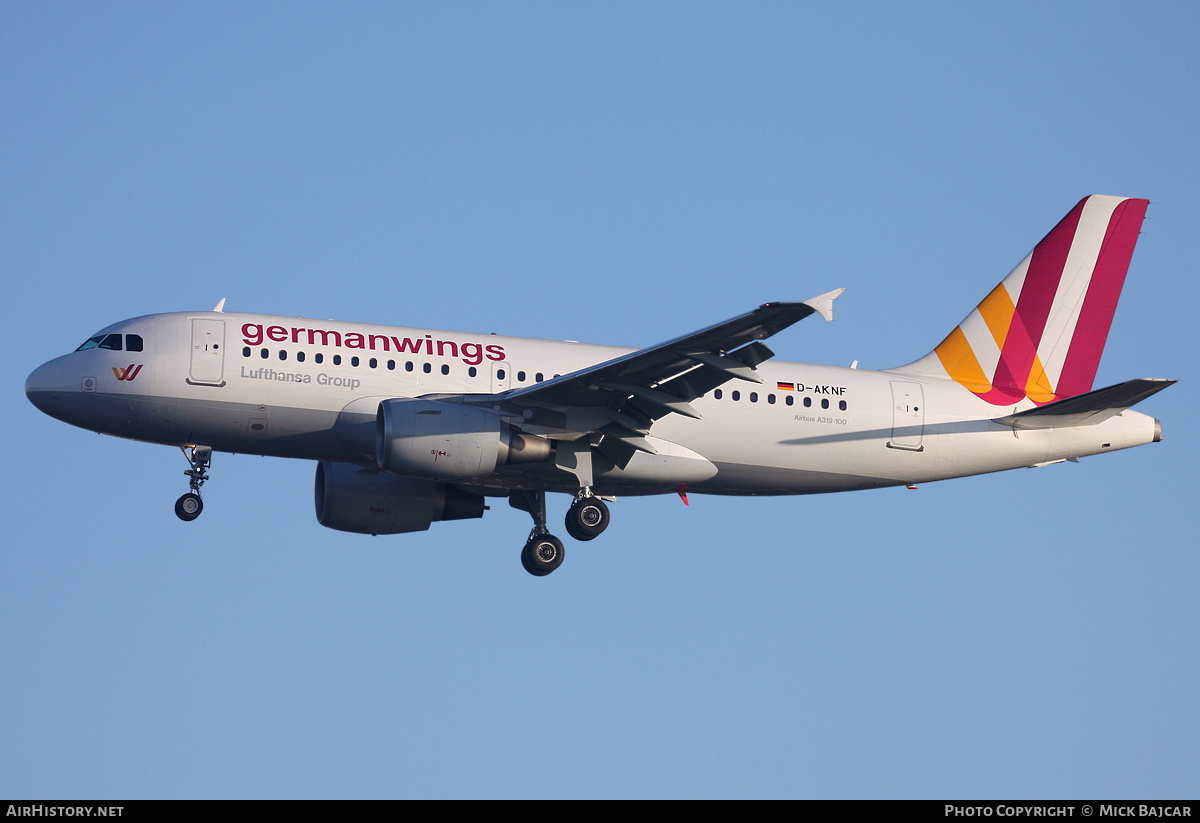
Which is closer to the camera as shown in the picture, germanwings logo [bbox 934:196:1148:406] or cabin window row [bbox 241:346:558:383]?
cabin window row [bbox 241:346:558:383]

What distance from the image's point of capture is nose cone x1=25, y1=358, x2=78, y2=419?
1273 inches

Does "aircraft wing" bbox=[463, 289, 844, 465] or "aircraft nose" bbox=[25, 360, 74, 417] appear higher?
"aircraft nose" bbox=[25, 360, 74, 417]

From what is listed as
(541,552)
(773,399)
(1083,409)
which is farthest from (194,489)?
(1083,409)

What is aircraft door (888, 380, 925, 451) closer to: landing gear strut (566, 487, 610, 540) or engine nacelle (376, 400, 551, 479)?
landing gear strut (566, 487, 610, 540)

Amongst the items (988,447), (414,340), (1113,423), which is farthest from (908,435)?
(414,340)

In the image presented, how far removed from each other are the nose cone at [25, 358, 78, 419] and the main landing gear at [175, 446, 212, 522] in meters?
2.87

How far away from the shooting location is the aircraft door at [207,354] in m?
32.2

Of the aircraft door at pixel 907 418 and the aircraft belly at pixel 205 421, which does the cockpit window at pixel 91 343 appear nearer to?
the aircraft belly at pixel 205 421

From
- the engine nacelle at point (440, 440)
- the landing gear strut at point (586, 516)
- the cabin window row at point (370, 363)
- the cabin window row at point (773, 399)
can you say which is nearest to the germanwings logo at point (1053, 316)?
Result: the cabin window row at point (773, 399)

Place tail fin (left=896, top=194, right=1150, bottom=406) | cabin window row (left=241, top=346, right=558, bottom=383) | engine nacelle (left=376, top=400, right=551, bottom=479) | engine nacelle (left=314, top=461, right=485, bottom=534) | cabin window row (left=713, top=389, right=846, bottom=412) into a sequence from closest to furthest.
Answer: engine nacelle (left=376, top=400, right=551, bottom=479) → cabin window row (left=241, top=346, right=558, bottom=383) → cabin window row (left=713, top=389, right=846, bottom=412) → engine nacelle (left=314, top=461, right=485, bottom=534) → tail fin (left=896, top=194, right=1150, bottom=406)

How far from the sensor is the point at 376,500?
3697cm

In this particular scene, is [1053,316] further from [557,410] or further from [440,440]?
[440,440]

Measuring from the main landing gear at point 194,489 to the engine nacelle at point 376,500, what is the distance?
399 centimetres

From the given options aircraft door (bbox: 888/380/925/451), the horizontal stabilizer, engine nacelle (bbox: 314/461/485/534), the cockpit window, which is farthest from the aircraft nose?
the horizontal stabilizer
